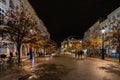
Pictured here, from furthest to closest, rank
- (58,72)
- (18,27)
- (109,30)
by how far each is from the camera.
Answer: (109,30) < (18,27) < (58,72)

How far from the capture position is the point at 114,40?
→ 41.6 meters

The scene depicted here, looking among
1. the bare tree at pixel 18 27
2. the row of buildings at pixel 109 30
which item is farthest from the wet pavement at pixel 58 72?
the row of buildings at pixel 109 30

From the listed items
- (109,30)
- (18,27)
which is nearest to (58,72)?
(18,27)

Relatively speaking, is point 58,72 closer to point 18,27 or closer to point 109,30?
point 18,27

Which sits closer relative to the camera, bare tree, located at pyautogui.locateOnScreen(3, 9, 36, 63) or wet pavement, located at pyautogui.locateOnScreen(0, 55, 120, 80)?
wet pavement, located at pyautogui.locateOnScreen(0, 55, 120, 80)

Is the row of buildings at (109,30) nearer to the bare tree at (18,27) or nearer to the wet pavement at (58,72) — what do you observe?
the bare tree at (18,27)

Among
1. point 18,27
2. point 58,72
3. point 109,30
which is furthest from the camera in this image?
point 109,30

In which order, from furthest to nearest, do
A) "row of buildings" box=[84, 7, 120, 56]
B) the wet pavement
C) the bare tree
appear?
1. "row of buildings" box=[84, 7, 120, 56]
2. the bare tree
3. the wet pavement

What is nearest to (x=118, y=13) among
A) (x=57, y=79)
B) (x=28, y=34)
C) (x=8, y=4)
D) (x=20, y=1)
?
(x=20, y=1)

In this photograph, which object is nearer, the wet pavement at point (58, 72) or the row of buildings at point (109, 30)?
the wet pavement at point (58, 72)

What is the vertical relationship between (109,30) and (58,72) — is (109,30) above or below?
above

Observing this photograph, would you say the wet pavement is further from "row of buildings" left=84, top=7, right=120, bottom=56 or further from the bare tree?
"row of buildings" left=84, top=7, right=120, bottom=56

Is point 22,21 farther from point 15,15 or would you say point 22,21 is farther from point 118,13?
point 118,13

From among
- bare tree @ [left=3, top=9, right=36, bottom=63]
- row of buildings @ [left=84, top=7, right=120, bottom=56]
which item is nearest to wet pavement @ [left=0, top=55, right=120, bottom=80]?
bare tree @ [left=3, top=9, right=36, bottom=63]
